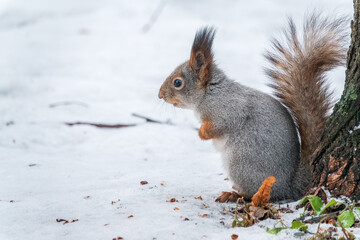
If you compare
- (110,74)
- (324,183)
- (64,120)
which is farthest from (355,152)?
(110,74)

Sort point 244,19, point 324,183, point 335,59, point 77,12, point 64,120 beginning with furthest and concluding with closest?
point 77,12
point 244,19
point 64,120
point 335,59
point 324,183

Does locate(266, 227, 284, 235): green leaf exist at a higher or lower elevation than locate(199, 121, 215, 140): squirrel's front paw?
lower

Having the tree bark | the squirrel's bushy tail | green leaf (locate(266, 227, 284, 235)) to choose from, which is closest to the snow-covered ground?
green leaf (locate(266, 227, 284, 235))

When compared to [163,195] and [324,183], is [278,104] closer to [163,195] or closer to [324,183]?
[324,183]

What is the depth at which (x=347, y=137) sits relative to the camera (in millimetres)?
1723

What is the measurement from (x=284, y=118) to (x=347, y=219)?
0.76 m

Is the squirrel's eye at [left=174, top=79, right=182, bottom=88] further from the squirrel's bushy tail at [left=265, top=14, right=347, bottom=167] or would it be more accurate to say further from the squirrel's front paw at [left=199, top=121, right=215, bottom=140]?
the squirrel's bushy tail at [left=265, top=14, right=347, bottom=167]

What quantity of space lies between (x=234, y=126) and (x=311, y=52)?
0.48 metres

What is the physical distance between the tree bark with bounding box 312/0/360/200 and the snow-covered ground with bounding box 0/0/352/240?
39cm

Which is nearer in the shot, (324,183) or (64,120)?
(324,183)

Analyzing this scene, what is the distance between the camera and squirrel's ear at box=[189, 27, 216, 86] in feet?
7.41

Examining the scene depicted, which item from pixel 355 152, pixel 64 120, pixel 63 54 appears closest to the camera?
pixel 355 152

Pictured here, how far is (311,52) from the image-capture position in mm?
2014

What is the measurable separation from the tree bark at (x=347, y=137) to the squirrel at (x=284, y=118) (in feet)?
0.52
